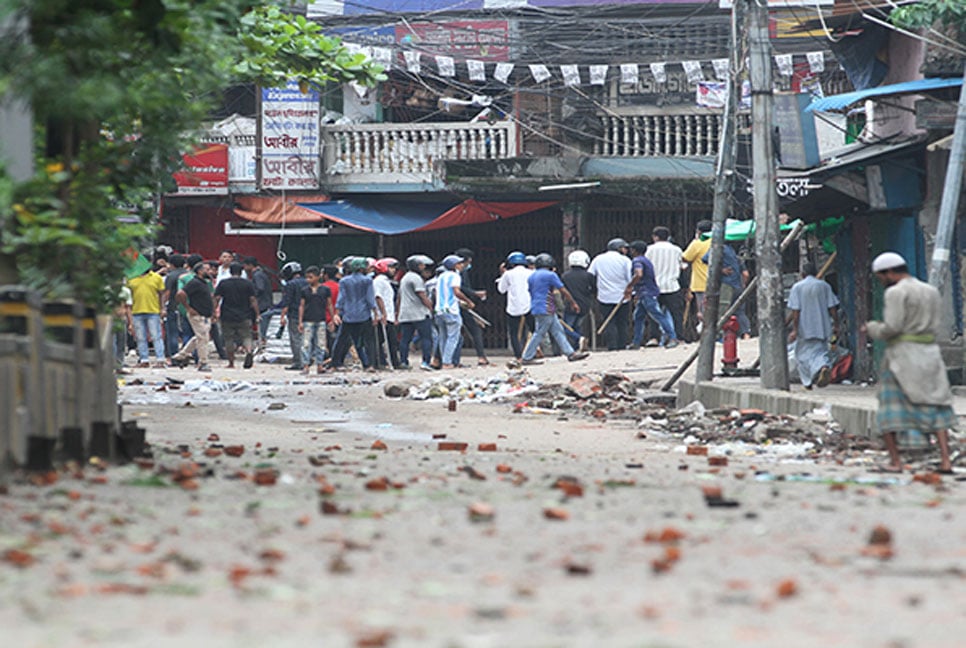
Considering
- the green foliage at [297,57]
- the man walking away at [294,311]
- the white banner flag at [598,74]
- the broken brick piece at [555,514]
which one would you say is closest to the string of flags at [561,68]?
the white banner flag at [598,74]

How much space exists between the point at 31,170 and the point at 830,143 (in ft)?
61.0

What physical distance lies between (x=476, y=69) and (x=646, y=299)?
21.9 feet

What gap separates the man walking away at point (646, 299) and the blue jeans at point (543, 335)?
3.55ft

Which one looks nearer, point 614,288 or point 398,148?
point 614,288

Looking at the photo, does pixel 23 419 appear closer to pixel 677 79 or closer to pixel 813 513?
pixel 813 513

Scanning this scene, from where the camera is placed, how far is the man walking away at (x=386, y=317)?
24.0 m

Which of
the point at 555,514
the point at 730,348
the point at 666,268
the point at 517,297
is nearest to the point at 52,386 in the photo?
the point at 555,514

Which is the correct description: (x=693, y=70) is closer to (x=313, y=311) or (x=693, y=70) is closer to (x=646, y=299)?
(x=646, y=299)

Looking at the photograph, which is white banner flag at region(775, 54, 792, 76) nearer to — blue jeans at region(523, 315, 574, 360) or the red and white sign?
blue jeans at region(523, 315, 574, 360)

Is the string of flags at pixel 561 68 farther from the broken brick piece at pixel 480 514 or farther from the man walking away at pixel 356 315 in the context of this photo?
the broken brick piece at pixel 480 514

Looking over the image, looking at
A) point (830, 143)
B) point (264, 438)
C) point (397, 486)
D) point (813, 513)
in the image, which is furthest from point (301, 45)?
point (830, 143)

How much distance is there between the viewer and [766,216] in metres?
15.9

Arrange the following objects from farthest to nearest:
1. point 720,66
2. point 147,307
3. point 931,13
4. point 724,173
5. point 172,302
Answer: point 720,66
point 172,302
point 147,307
point 724,173
point 931,13

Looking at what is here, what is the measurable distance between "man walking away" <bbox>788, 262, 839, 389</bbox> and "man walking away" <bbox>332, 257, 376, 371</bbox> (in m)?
7.52
